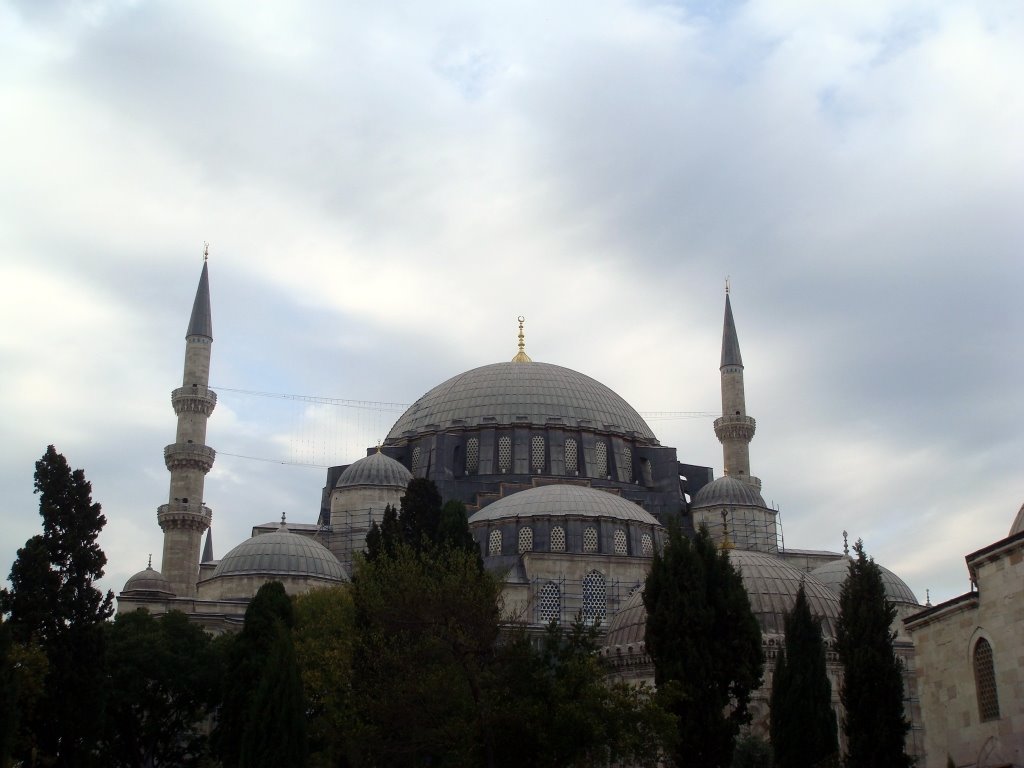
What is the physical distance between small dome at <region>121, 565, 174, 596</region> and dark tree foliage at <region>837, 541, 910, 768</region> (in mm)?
22270

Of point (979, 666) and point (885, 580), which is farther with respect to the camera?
point (885, 580)

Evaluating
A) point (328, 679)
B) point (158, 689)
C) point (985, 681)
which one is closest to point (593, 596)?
point (158, 689)

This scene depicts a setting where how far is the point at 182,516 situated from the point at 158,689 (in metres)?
13.1

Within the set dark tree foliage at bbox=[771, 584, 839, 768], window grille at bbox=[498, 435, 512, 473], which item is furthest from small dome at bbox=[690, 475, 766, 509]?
dark tree foliage at bbox=[771, 584, 839, 768]

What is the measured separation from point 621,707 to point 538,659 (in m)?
1.30

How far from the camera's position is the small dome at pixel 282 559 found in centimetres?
3569

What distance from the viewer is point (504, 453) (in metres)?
43.0

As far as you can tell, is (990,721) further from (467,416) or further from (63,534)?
(467,416)

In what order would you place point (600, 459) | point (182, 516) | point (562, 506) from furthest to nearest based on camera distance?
1. point (600, 459)
2. point (182, 516)
3. point (562, 506)

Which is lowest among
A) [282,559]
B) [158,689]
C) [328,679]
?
[328,679]

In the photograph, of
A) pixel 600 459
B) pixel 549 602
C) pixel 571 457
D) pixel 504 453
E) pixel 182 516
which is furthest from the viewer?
pixel 600 459

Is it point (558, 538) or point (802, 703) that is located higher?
point (558, 538)

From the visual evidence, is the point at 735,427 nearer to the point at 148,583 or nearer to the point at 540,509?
the point at 540,509

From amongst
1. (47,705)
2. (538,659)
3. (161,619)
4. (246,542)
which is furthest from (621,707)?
(246,542)
